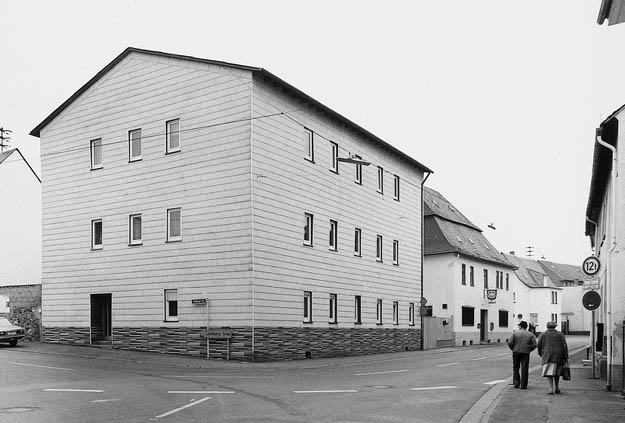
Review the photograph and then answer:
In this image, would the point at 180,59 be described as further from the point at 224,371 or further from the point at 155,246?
the point at 224,371

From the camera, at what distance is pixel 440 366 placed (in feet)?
84.3

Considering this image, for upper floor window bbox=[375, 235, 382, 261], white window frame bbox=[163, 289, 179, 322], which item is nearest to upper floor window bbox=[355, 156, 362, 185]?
upper floor window bbox=[375, 235, 382, 261]

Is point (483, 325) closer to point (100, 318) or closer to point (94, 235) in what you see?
point (100, 318)

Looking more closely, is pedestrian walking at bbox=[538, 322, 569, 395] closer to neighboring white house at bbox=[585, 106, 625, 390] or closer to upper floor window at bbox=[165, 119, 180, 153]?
neighboring white house at bbox=[585, 106, 625, 390]

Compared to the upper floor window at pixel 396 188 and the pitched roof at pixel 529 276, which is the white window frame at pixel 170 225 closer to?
the upper floor window at pixel 396 188

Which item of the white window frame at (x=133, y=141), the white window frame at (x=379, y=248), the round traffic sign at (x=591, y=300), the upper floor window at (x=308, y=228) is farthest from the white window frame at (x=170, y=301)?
the round traffic sign at (x=591, y=300)

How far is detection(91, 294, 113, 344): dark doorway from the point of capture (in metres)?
29.5

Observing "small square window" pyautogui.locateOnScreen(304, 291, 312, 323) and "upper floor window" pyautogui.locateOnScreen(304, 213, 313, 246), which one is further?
"upper floor window" pyautogui.locateOnScreen(304, 213, 313, 246)

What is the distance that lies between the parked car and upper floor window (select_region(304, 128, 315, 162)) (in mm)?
13420

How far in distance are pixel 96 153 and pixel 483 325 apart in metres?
33.5

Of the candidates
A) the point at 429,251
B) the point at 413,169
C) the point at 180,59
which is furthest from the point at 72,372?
the point at 429,251

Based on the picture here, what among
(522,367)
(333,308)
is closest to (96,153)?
(333,308)

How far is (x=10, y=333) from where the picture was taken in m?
29.2

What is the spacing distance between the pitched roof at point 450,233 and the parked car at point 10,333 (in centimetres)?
2744
